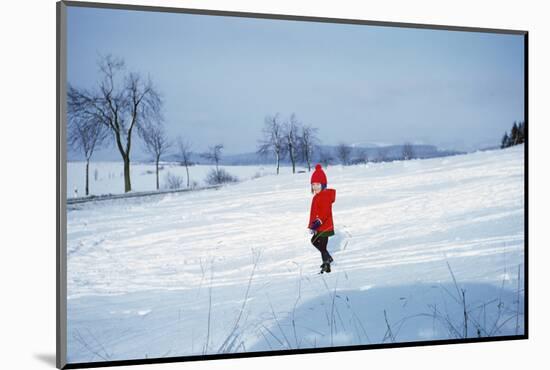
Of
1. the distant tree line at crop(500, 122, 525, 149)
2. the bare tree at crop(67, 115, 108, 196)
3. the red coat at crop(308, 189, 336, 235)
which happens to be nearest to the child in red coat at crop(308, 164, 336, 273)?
the red coat at crop(308, 189, 336, 235)

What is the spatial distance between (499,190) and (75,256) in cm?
401

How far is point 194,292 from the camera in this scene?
6.20 meters

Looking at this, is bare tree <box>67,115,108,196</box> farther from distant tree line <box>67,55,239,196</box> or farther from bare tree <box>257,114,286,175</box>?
bare tree <box>257,114,286,175</box>

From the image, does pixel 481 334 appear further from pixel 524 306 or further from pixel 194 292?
pixel 194 292

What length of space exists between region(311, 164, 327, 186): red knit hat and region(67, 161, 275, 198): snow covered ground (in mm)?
467

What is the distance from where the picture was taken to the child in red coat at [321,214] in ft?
21.6

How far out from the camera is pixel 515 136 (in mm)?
7246

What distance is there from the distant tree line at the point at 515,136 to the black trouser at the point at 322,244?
2.07 meters

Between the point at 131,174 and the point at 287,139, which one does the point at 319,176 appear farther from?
the point at 131,174

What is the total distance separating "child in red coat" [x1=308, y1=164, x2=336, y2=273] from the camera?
6.59 meters

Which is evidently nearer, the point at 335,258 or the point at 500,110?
the point at 335,258

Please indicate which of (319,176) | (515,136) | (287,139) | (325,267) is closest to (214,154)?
(287,139)

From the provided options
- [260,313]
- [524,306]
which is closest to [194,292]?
[260,313]

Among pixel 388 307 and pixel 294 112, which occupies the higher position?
pixel 294 112
